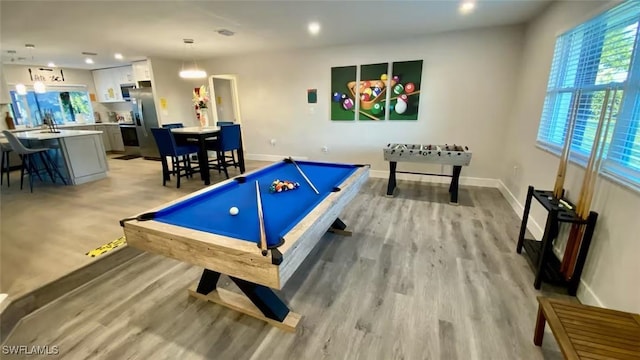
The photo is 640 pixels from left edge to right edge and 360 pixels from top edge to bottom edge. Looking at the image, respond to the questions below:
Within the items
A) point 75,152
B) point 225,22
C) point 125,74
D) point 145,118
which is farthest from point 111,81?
point 225,22

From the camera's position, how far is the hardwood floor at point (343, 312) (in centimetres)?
154

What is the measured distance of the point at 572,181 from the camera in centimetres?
222

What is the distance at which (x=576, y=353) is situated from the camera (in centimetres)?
112

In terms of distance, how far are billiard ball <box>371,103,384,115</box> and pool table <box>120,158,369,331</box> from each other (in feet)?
9.18

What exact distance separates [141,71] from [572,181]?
820 cm

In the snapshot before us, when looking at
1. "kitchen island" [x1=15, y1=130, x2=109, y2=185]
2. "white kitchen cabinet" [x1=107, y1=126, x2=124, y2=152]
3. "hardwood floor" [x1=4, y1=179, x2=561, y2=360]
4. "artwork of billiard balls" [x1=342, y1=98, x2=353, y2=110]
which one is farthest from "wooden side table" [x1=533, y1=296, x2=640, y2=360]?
"white kitchen cabinet" [x1=107, y1=126, x2=124, y2=152]

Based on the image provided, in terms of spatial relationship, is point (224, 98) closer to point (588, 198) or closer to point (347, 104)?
point (347, 104)

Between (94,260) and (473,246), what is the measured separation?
11.7 ft

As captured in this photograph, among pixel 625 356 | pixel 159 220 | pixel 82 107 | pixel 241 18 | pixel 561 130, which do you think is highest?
pixel 241 18

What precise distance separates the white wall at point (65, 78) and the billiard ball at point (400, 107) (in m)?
8.73

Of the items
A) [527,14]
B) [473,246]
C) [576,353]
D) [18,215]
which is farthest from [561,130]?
[18,215]

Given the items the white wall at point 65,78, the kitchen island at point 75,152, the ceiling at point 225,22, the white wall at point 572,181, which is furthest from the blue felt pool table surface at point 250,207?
the white wall at point 65,78

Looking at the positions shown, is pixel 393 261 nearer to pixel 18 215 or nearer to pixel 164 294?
pixel 164 294

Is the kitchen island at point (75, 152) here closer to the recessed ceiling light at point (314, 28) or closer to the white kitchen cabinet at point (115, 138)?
the white kitchen cabinet at point (115, 138)
